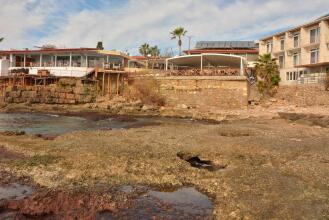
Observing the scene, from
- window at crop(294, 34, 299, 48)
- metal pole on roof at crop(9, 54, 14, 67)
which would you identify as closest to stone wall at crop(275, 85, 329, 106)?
window at crop(294, 34, 299, 48)

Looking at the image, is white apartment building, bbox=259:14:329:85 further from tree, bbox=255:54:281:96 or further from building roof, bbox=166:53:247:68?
building roof, bbox=166:53:247:68

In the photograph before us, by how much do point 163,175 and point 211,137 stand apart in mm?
8632

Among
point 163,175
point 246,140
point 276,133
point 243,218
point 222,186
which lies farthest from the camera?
point 276,133

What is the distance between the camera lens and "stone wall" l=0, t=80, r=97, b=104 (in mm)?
48781

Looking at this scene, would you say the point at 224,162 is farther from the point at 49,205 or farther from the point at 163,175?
the point at 49,205

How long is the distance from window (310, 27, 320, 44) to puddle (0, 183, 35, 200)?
4975 centimetres

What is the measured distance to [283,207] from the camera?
1026 centimetres

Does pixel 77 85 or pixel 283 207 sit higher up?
pixel 77 85

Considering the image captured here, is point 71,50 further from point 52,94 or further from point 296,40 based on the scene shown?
point 296,40

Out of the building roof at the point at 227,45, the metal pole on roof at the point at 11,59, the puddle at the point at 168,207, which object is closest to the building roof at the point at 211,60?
the building roof at the point at 227,45

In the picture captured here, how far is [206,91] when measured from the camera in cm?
4506

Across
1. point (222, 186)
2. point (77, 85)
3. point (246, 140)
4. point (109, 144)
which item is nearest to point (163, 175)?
point (222, 186)

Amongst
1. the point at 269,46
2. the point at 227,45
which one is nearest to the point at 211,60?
the point at 269,46

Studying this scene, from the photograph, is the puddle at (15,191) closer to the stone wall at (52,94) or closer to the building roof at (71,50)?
the stone wall at (52,94)
